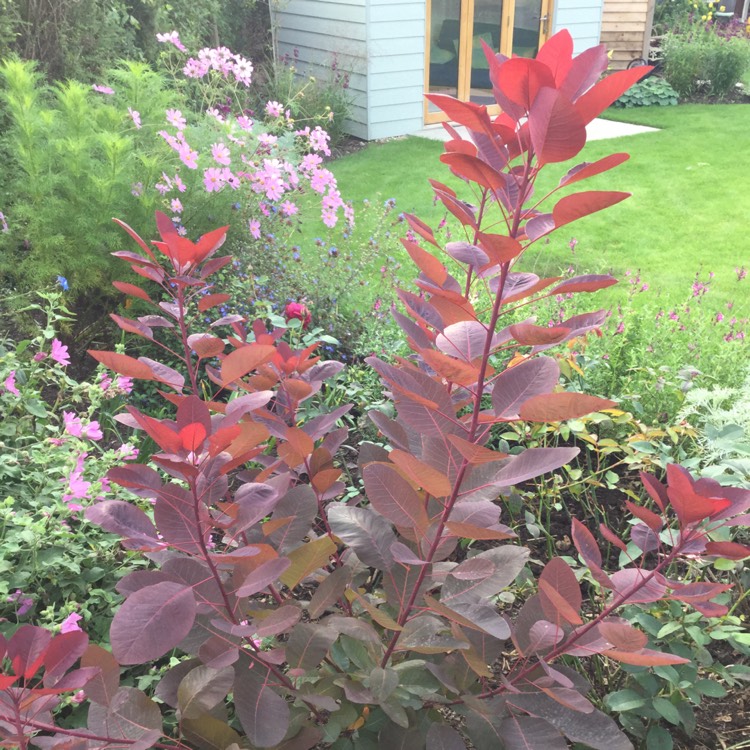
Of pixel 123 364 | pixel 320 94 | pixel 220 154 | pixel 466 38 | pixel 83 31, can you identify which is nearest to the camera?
pixel 123 364

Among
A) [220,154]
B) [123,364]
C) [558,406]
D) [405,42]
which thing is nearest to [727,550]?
[558,406]

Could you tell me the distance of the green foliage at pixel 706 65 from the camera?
9.34 meters

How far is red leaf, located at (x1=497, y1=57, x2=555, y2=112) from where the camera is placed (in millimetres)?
697

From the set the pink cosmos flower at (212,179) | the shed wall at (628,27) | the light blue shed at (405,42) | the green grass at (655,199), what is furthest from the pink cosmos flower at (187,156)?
the shed wall at (628,27)

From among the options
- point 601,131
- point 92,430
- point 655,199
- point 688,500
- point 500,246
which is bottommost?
point 655,199

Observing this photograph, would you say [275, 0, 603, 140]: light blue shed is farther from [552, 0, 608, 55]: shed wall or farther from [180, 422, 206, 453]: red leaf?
[180, 422, 206, 453]: red leaf

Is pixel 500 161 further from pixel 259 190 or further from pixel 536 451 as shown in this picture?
pixel 259 190

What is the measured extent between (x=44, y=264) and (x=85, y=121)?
744mm

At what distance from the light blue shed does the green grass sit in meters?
0.49

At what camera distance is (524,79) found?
2.34 feet

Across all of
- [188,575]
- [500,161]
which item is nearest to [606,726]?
[188,575]

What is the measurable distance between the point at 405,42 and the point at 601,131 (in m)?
2.34

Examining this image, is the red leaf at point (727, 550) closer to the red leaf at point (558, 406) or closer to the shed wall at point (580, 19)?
the red leaf at point (558, 406)

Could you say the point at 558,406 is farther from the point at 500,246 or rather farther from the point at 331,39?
the point at 331,39
